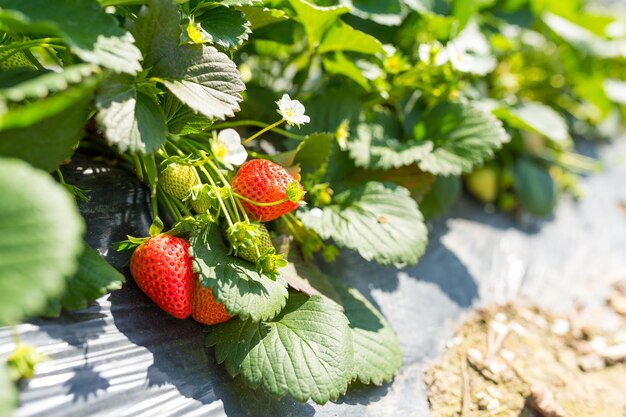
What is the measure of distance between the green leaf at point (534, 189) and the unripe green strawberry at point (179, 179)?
1.16 metres

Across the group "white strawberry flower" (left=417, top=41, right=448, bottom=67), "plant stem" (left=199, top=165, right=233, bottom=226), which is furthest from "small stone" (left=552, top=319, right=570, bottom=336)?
"plant stem" (left=199, top=165, right=233, bottom=226)

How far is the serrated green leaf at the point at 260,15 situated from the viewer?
3.34 feet

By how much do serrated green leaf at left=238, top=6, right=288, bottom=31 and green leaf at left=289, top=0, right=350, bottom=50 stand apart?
50mm

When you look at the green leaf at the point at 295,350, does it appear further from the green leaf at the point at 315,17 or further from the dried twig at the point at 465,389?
the green leaf at the point at 315,17

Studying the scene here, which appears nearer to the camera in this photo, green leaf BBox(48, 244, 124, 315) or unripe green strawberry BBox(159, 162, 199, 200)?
green leaf BBox(48, 244, 124, 315)

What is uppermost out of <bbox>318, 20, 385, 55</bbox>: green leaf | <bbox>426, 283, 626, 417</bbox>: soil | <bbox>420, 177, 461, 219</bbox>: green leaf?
<bbox>318, 20, 385, 55</bbox>: green leaf

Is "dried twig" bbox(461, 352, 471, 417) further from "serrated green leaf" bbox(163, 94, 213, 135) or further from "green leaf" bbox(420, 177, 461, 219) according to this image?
"serrated green leaf" bbox(163, 94, 213, 135)

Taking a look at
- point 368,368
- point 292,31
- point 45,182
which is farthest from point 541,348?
point 45,182

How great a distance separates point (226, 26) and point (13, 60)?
335 mm

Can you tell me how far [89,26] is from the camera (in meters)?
0.78

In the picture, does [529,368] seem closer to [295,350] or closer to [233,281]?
[295,350]

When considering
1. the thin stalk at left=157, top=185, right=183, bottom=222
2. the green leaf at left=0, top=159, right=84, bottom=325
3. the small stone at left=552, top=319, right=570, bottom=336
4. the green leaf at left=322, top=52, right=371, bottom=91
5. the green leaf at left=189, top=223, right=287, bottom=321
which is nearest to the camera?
the green leaf at left=0, top=159, right=84, bottom=325

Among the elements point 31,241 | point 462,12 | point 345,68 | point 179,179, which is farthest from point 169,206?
point 462,12

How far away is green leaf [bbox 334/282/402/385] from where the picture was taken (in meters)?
1.03
